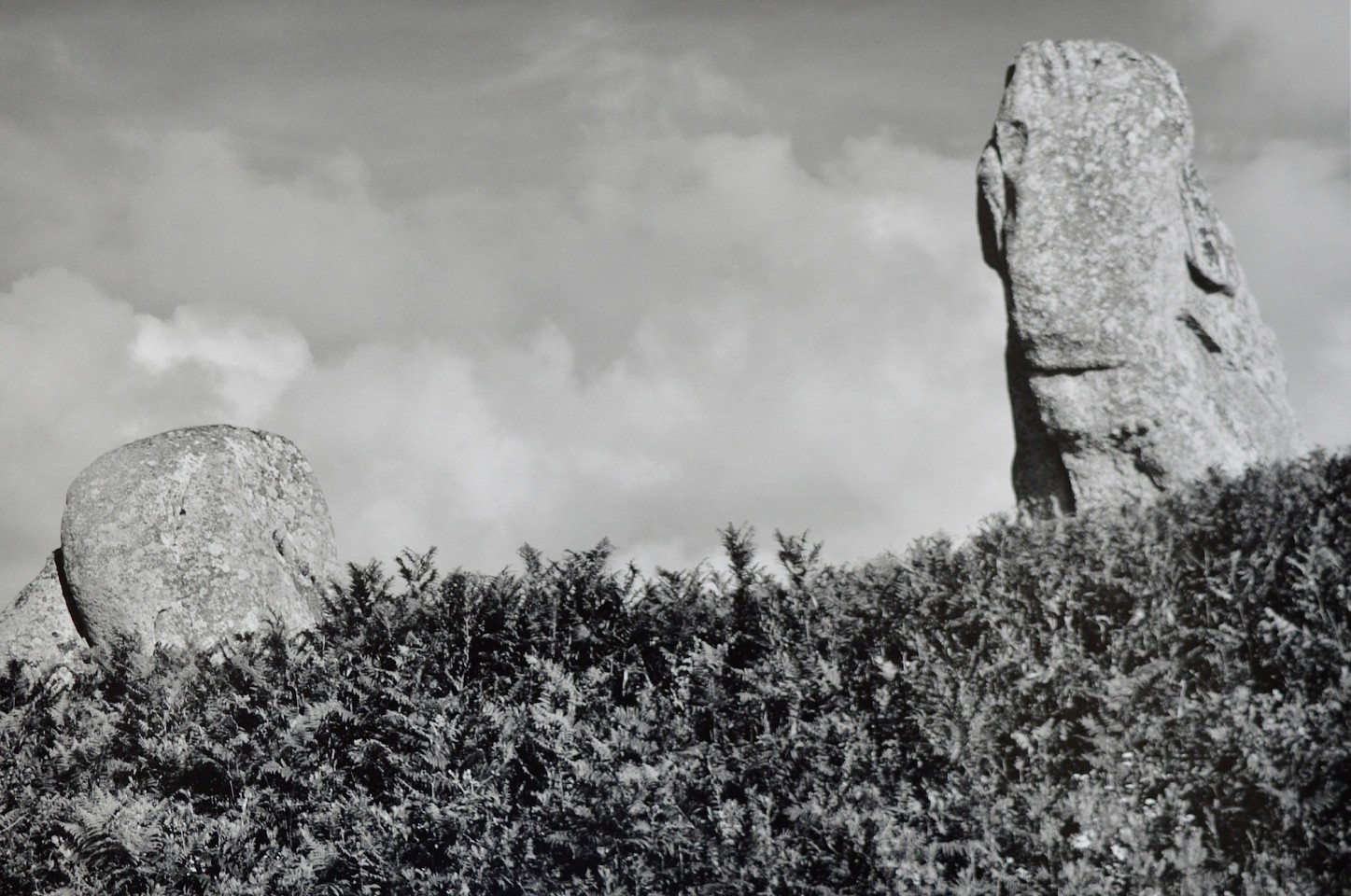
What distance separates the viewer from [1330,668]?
17.4ft

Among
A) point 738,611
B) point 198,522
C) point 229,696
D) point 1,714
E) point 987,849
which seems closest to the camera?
point 987,849

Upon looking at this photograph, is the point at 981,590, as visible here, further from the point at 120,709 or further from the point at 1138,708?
the point at 120,709

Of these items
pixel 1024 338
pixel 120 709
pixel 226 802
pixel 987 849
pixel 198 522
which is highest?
pixel 1024 338

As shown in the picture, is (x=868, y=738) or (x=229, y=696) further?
(x=229, y=696)

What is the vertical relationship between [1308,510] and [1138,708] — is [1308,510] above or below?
above

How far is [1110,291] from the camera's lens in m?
9.02

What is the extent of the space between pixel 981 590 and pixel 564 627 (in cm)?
221

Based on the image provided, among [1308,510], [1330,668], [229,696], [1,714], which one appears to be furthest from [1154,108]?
[1,714]

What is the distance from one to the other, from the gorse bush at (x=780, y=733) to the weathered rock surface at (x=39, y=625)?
2.69 metres

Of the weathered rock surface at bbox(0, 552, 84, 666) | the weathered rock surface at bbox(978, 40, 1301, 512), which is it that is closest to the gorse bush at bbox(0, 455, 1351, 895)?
the weathered rock surface at bbox(0, 552, 84, 666)

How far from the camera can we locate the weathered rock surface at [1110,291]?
A: 29.4 feet

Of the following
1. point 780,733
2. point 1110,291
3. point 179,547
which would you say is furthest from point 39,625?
point 1110,291

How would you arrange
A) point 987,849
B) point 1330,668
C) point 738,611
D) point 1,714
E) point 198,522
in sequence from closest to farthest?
point 987,849
point 1330,668
point 738,611
point 1,714
point 198,522

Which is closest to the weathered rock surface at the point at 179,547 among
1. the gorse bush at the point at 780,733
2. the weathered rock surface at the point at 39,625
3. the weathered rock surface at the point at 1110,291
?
the weathered rock surface at the point at 39,625
